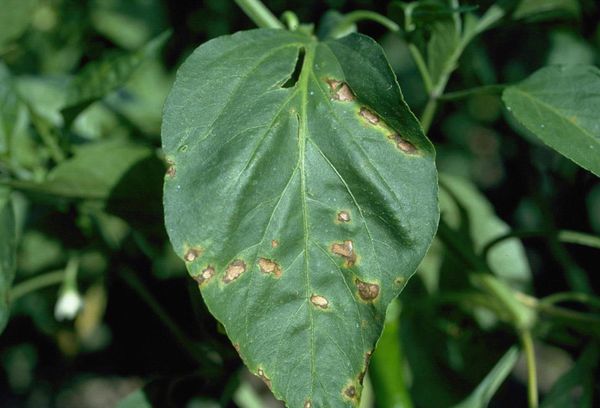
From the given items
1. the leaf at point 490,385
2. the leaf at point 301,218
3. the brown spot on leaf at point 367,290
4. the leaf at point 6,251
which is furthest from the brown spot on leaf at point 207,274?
the leaf at point 490,385

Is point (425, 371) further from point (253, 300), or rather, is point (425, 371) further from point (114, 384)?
point (114, 384)

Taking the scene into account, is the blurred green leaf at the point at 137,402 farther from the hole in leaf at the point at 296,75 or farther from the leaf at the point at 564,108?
the leaf at the point at 564,108

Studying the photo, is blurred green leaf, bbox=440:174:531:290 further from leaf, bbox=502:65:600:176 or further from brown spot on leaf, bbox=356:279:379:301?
brown spot on leaf, bbox=356:279:379:301

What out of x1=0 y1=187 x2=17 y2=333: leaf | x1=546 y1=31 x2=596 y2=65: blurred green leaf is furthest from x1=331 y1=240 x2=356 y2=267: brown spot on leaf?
x1=546 y1=31 x2=596 y2=65: blurred green leaf

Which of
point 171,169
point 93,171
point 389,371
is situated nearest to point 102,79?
point 93,171

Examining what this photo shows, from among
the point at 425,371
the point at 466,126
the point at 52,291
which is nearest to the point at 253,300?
the point at 425,371

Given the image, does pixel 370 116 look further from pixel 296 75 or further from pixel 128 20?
pixel 128 20
